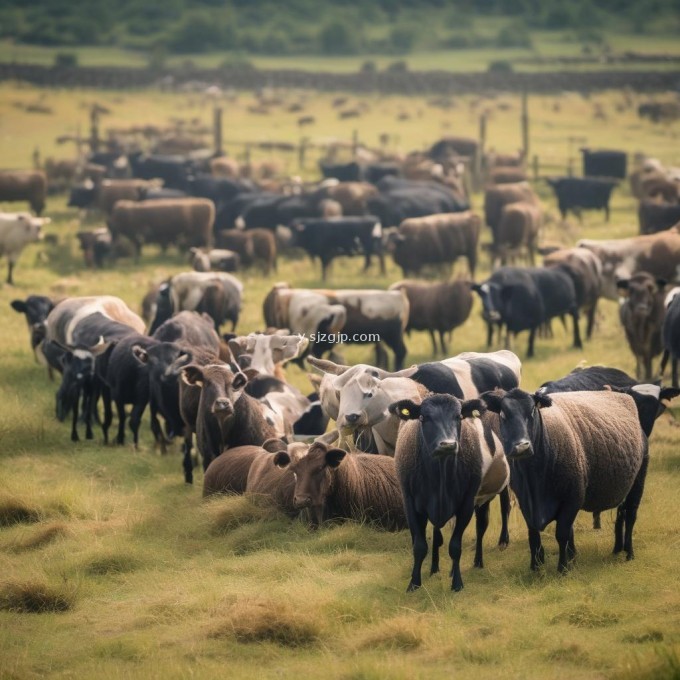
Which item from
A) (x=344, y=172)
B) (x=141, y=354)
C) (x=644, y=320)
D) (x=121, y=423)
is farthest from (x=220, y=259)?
(x=344, y=172)

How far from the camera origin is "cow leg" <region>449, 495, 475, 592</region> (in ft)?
29.0

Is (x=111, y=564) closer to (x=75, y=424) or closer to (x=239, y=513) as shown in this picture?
(x=239, y=513)

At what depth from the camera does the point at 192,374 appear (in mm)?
12180

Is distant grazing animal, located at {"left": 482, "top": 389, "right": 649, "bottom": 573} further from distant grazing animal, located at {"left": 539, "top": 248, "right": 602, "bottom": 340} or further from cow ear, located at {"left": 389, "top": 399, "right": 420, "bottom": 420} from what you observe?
distant grazing animal, located at {"left": 539, "top": 248, "right": 602, "bottom": 340}

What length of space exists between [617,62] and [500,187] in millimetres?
54740

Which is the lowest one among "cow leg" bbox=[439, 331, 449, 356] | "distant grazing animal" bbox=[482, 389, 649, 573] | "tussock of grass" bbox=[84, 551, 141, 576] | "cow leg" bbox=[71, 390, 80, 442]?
"cow leg" bbox=[439, 331, 449, 356]

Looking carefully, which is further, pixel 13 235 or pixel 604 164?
pixel 604 164

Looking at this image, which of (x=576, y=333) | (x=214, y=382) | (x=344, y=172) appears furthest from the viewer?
(x=344, y=172)

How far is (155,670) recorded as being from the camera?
24.9 ft

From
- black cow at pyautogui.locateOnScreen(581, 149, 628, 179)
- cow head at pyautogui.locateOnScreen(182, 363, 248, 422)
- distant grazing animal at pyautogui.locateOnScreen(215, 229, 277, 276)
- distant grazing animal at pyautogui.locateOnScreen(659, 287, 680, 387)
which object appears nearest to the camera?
cow head at pyautogui.locateOnScreen(182, 363, 248, 422)

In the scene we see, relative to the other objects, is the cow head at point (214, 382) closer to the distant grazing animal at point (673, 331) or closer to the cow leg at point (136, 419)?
the cow leg at point (136, 419)

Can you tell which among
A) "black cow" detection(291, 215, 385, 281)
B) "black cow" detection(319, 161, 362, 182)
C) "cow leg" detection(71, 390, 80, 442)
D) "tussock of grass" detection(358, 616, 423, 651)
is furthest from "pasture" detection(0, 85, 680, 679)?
"black cow" detection(319, 161, 362, 182)

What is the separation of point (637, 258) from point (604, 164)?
56.1ft

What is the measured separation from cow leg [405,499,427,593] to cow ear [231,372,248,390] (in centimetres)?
345
